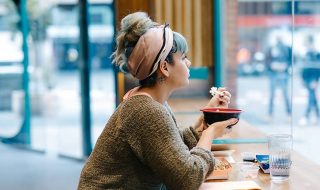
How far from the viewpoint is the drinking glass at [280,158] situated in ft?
5.95

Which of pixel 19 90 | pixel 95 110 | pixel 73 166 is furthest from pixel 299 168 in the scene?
pixel 19 90

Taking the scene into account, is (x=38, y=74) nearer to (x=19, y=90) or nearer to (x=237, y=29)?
(x=19, y=90)

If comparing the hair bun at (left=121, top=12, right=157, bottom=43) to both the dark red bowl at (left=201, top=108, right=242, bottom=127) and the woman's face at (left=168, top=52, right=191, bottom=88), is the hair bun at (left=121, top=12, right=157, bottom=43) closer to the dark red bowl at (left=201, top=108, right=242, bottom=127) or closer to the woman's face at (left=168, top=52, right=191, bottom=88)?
the woman's face at (left=168, top=52, right=191, bottom=88)

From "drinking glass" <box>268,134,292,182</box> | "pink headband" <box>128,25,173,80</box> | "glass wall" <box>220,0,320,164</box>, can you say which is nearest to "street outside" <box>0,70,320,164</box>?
"glass wall" <box>220,0,320,164</box>

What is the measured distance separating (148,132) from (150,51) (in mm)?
275

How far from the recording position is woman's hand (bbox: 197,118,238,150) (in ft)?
5.39

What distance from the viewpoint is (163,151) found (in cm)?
148

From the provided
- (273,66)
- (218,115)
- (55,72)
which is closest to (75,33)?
(55,72)

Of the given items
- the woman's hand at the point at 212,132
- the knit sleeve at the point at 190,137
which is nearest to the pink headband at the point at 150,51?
the woman's hand at the point at 212,132

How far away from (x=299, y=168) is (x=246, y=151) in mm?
389

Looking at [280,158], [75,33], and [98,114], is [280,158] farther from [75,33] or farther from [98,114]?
[75,33]

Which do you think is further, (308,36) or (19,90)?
(19,90)

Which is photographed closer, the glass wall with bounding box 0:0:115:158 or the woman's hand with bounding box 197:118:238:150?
the woman's hand with bounding box 197:118:238:150

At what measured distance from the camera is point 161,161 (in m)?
1.47
